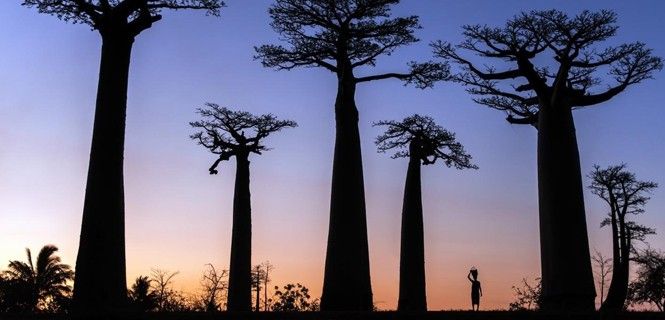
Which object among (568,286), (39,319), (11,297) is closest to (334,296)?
(568,286)

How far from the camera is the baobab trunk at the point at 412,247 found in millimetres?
25281

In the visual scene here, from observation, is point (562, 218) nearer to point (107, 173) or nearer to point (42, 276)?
point (107, 173)

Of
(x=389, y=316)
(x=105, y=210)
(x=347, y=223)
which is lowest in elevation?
(x=389, y=316)

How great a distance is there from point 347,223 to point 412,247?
7.28 m

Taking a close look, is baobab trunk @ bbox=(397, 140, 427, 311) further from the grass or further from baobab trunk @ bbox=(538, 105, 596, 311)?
the grass

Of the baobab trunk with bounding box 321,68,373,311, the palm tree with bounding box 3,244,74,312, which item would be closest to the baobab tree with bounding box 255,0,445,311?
the baobab trunk with bounding box 321,68,373,311

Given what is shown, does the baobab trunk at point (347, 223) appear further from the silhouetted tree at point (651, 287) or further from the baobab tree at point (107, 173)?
the silhouetted tree at point (651, 287)

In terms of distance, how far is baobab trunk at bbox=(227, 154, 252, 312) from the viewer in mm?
25438

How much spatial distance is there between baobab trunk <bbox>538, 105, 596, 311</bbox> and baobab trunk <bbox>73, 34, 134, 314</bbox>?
858 cm

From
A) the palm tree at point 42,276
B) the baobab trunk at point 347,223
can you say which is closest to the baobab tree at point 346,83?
the baobab trunk at point 347,223

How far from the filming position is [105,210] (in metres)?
13.1

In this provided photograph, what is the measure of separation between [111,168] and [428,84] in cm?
1079

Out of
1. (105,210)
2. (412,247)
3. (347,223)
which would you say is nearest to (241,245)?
(412,247)

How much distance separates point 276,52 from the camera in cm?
2125
